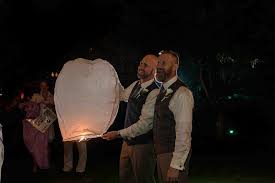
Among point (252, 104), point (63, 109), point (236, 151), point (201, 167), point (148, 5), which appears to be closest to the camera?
point (63, 109)

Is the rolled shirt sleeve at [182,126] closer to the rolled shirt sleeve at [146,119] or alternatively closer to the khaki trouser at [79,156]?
the rolled shirt sleeve at [146,119]

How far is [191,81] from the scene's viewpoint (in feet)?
67.6

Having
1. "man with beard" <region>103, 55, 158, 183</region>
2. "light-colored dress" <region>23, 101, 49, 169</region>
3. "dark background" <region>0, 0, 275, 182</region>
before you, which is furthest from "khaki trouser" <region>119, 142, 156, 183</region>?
"light-colored dress" <region>23, 101, 49, 169</region>

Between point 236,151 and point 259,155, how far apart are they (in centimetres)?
96

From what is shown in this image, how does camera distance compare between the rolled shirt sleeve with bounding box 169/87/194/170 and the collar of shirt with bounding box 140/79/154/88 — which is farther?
the collar of shirt with bounding box 140/79/154/88

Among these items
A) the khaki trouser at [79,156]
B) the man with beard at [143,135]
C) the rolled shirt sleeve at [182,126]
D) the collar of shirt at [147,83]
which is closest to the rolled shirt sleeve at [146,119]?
the man with beard at [143,135]

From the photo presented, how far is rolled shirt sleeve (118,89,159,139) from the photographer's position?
6543 mm

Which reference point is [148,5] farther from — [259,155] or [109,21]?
[109,21]

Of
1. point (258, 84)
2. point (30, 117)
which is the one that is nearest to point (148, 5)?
point (258, 84)

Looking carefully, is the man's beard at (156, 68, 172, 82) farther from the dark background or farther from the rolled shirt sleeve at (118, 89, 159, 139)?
the dark background

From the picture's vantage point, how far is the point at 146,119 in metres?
6.54

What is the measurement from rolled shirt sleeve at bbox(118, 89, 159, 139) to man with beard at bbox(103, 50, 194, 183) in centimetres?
67

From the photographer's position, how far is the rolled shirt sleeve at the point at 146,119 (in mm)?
6543

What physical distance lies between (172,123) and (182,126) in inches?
10.2
